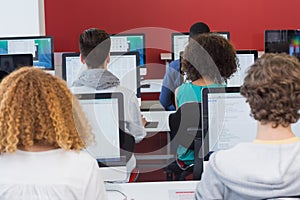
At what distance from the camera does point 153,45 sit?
20.8ft

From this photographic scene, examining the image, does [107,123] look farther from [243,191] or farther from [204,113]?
[243,191]

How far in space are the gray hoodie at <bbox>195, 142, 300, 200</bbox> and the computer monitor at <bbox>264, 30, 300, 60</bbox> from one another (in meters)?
3.36

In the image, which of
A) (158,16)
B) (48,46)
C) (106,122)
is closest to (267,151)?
(106,122)

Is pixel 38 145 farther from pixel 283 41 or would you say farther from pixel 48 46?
pixel 283 41

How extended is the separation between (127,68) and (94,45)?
0.45 metres

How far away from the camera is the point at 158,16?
642 cm

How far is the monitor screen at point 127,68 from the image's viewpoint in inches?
161

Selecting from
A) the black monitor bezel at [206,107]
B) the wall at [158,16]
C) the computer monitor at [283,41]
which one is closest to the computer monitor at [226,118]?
the black monitor bezel at [206,107]

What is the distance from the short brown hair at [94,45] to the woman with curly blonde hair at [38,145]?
1.87 meters

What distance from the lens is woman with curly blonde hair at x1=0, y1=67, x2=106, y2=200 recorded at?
1.62 meters

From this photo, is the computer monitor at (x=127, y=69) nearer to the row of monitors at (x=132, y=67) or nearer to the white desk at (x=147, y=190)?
the row of monitors at (x=132, y=67)

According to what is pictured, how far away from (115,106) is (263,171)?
94 centimetres

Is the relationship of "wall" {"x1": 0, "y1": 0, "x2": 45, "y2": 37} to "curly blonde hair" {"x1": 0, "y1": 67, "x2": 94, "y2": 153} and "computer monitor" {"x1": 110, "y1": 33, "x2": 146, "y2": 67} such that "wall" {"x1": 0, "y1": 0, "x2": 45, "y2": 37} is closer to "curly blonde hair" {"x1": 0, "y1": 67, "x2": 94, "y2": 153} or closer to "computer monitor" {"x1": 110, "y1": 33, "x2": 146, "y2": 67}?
"computer monitor" {"x1": 110, "y1": 33, "x2": 146, "y2": 67}

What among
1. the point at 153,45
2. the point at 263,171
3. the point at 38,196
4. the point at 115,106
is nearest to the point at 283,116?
the point at 263,171
